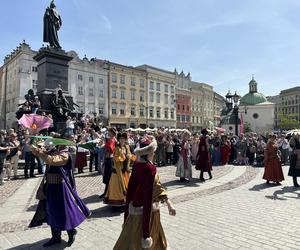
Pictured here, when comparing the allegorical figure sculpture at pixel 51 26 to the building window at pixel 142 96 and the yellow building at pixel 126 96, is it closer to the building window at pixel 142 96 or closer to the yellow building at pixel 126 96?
the yellow building at pixel 126 96

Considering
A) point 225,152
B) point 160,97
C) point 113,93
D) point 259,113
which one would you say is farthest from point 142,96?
point 225,152

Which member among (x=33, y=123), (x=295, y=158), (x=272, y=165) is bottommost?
(x=272, y=165)

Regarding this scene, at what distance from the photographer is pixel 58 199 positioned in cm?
480

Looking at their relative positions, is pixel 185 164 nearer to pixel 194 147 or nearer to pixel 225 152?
pixel 194 147

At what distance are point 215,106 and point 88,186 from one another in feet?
299

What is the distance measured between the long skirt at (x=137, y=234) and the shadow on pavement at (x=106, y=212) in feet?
10.0

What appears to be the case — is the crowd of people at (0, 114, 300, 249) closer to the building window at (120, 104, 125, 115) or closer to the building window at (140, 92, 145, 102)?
the building window at (120, 104, 125, 115)

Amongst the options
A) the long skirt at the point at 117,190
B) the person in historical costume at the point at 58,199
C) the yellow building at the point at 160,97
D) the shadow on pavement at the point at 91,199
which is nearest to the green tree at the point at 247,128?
the yellow building at the point at 160,97

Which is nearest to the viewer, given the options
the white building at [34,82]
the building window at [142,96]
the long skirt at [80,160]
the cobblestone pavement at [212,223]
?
the cobblestone pavement at [212,223]

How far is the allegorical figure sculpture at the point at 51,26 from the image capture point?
19.2 m

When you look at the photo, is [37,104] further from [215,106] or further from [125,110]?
[215,106]

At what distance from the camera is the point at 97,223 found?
6.12 meters

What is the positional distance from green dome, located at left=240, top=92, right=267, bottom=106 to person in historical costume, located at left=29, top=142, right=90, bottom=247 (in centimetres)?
8451

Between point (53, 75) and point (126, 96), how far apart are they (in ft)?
142
